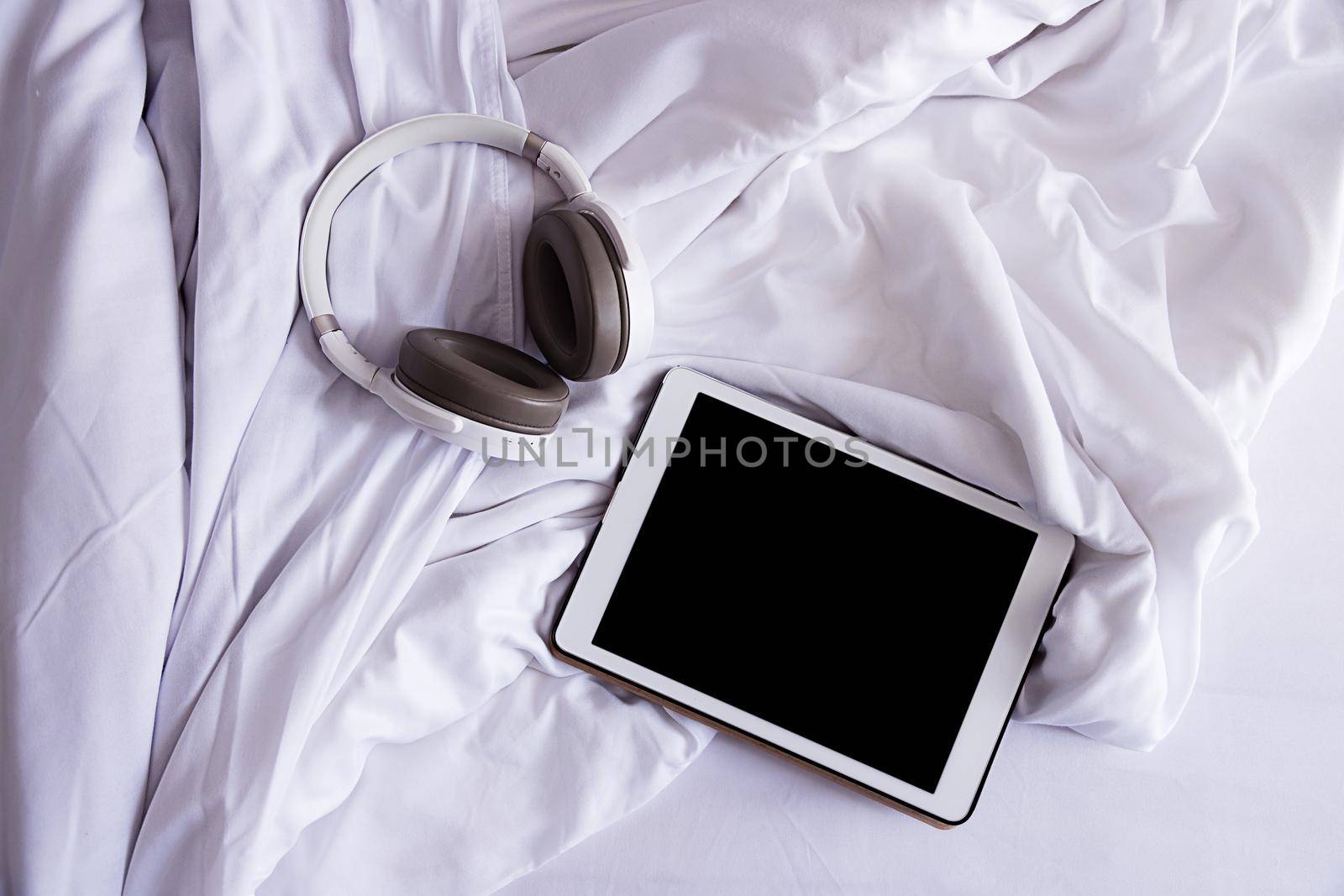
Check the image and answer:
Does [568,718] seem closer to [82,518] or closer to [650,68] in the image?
[82,518]

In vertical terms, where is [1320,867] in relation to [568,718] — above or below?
below

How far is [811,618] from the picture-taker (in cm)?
67

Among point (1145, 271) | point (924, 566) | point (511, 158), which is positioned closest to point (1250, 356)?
point (1145, 271)

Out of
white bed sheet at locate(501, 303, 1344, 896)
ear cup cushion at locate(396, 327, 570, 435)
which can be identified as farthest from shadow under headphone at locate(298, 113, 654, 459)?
white bed sheet at locate(501, 303, 1344, 896)

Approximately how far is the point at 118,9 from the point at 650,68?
1.26 ft

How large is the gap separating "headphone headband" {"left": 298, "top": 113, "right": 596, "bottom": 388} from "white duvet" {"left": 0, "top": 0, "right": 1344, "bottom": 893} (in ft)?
0.10

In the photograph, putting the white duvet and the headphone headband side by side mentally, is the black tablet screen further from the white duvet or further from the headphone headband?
the headphone headband

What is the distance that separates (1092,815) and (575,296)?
0.56 m

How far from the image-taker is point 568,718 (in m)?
0.68

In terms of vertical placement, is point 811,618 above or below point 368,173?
below

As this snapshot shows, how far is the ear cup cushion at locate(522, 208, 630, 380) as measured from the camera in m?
0.57

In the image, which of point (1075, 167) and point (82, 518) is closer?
point (82, 518)

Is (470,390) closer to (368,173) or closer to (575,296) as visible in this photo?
(575,296)

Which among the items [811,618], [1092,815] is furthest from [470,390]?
[1092,815]
